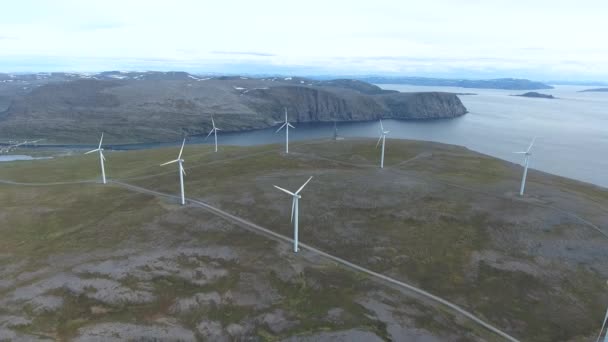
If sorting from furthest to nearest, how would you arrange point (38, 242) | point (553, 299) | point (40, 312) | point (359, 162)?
point (359, 162) → point (38, 242) → point (553, 299) → point (40, 312)

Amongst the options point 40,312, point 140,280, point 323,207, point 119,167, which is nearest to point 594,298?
point 323,207

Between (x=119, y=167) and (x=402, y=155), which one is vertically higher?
(x=402, y=155)

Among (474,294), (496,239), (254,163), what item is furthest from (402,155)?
(474,294)

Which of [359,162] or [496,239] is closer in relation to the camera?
[496,239]

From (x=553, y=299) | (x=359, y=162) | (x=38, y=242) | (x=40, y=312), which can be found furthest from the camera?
(x=359, y=162)

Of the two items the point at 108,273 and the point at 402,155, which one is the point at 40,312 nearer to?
the point at 108,273

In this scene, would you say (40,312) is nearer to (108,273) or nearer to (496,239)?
(108,273)
